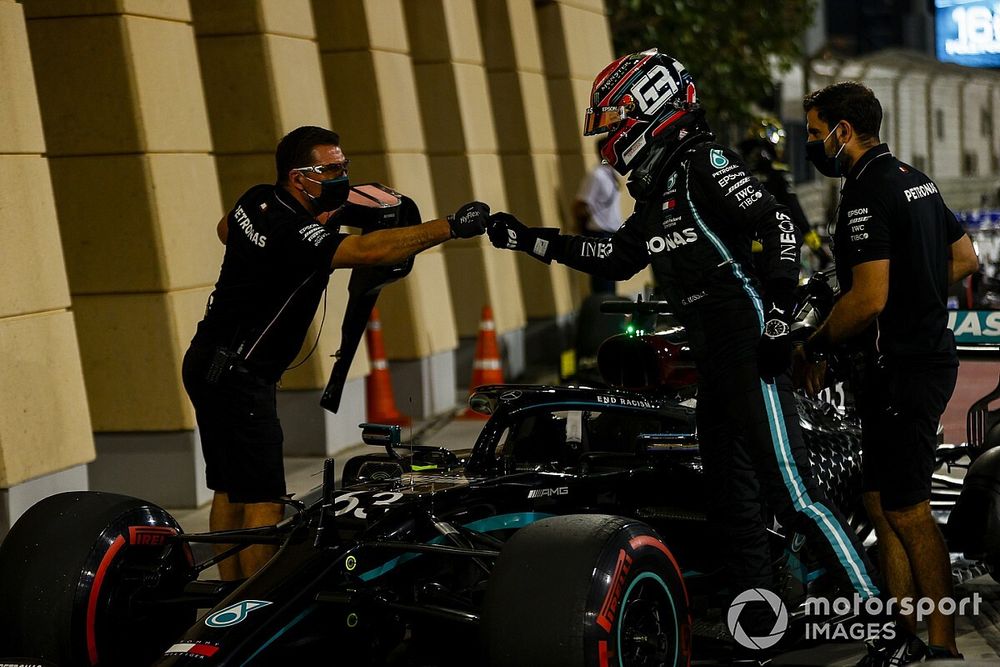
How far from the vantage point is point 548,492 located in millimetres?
5527

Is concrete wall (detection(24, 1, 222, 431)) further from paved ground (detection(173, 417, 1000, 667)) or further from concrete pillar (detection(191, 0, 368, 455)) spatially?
concrete pillar (detection(191, 0, 368, 455))

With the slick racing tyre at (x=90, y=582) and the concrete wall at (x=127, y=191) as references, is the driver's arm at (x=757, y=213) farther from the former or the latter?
the concrete wall at (x=127, y=191)

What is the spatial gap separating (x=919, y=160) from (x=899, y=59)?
2924 millimetres

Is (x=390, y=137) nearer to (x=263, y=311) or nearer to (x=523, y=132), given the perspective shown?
(x=523, y=132)

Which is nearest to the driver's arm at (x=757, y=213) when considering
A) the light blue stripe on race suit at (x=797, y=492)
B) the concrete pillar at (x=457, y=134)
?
the light blue stripe on race suit at (x=797, y=492)

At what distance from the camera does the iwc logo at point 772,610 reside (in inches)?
211

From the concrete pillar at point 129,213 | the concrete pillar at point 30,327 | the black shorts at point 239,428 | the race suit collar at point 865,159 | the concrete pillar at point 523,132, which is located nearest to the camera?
the race suit collar at point 865,159

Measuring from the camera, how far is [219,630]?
14.7ft

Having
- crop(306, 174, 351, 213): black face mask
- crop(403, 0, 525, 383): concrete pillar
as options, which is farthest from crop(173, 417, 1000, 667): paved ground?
crop(403, 0, 525, 383): concrete pillar

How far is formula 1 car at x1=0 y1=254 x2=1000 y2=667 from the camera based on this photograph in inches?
177

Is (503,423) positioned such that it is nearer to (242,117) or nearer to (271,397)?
(271,397)

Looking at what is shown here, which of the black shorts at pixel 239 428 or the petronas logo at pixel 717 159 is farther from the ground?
the petronas logo at pixel 717 159

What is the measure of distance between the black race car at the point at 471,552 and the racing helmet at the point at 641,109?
0.94m

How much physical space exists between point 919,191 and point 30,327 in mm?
4192
